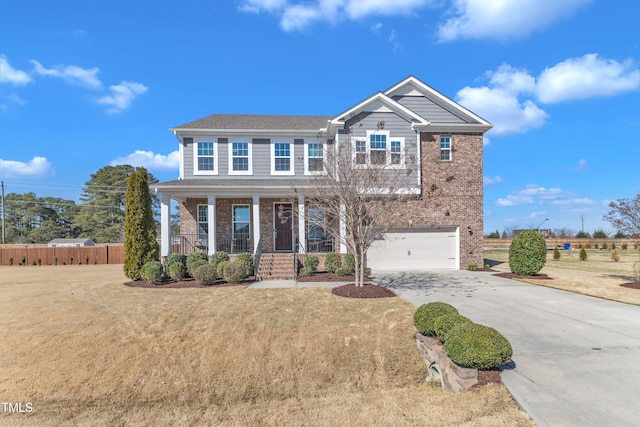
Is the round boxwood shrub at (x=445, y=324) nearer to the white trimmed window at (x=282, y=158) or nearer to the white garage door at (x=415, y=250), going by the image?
the white garage door at (x=415, y=250)

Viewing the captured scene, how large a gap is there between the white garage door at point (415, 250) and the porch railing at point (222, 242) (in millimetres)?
6037

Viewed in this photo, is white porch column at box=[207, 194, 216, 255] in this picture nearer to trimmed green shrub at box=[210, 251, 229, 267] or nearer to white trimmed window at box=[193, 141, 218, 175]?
trimmed green shrub at box=[210, 251, 229, 267]

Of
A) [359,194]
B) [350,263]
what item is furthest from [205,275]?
[359,194]

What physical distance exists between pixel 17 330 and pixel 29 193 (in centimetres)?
5346

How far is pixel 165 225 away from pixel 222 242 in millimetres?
2731

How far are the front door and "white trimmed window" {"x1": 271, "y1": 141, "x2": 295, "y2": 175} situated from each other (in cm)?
165

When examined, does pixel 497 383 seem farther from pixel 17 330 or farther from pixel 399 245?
pixel 399 245

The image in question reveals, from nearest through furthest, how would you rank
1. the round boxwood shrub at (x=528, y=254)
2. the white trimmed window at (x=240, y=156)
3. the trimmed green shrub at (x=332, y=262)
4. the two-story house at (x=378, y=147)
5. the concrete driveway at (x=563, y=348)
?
1. the concrete driveway at (x=563, y=348)
2. the round boxwood shrub at (x=528, y=254)
3. the trimmed green shrub at (x=332, y=262)
4. the two-story house at (x=378, y=147)
5. the white trimmed window at (x=240, y=156)

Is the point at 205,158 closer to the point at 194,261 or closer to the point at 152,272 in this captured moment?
the point at 194,261

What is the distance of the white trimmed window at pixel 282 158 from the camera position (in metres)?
15.7

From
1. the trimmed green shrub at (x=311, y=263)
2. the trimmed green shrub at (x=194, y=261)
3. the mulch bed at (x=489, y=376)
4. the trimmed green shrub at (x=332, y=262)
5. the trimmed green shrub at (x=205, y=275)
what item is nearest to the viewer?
the mulch bed at (x=489, y=376)

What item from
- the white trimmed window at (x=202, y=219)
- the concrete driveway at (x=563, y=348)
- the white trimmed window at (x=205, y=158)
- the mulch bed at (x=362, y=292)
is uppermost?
the white trimmed window at (x=205, y=158)

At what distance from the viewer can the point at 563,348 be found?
17.6ft

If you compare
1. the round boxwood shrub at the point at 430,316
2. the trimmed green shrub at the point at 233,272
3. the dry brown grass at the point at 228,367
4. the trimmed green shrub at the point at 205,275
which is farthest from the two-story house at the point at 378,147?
the round boxwood shrub at the point at 430,316
